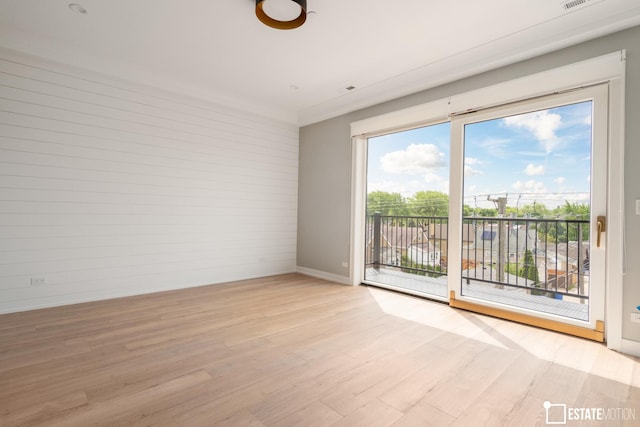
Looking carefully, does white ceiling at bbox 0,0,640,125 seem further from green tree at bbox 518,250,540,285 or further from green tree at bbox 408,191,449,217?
green tree at bbox 518,250,540,285

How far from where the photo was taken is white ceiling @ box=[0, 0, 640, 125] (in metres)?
2.67

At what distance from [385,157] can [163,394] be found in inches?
165

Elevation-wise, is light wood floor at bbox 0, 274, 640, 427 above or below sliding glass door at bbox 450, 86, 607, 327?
below

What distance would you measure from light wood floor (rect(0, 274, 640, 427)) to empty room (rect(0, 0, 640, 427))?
21 millimetres

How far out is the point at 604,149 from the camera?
2670 mm

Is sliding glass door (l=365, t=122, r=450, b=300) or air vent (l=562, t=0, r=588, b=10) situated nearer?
air vent (l=562, t=0, r=588, b=10)

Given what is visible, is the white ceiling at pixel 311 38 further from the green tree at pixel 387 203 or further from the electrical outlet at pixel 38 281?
the electrical outlet at pixel 38 281

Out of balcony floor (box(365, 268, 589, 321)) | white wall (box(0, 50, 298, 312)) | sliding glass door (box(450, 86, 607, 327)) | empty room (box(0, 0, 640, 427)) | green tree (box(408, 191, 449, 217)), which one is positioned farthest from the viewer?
green tree (box(408, 191, 449, 217))

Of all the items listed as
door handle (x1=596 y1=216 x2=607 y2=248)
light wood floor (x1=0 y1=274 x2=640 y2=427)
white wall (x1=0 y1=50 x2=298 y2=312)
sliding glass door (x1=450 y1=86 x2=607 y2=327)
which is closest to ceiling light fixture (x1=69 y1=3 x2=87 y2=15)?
white wall (x1=0 y1=50 x2=298 y2=312)

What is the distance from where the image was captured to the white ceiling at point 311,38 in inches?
105

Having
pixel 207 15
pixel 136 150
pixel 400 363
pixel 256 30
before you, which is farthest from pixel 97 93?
pixel 400 363

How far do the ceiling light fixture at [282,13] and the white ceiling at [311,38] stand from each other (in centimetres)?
17

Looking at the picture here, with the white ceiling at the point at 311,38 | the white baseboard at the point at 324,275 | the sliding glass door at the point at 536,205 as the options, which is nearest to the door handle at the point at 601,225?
the sliding glass door at the point at 536,205

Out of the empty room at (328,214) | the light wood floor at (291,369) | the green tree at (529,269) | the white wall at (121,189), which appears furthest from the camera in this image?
the green tree at (529,269)
